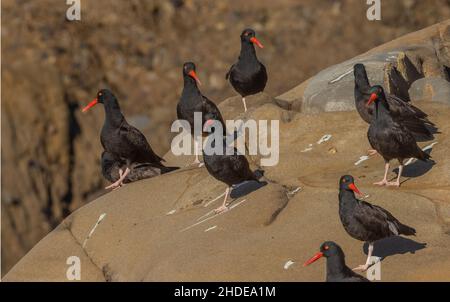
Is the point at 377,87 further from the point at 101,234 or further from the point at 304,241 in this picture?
the point at 101,234

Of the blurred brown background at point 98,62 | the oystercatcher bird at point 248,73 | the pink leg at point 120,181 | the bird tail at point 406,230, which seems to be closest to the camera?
the bird tail at point 406,230

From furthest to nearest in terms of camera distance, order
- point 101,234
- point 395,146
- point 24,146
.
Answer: point 24,146 → point 101,234 → point 395,146

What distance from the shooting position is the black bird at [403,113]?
15.3 metres

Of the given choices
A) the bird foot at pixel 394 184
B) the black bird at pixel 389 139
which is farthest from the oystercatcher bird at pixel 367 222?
the black bird at pixel 389 139

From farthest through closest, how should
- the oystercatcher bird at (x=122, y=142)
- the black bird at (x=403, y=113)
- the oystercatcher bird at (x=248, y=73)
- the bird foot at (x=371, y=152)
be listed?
the oystercatcher bird at (x=248, y=73) → the oystercatcher bird at (x=122, y=142) → the bird foot at (x=371, y=152) → the black bird at (x=403, y=113)

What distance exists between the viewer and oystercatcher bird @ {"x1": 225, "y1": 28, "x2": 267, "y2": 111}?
1841 centimetres

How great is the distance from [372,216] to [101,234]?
445 cm

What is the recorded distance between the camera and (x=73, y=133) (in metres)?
30.6

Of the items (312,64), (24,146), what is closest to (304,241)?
(24,146)

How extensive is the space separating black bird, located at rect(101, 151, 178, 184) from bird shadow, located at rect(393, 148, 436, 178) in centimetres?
384

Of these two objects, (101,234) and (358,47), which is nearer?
(101,234)

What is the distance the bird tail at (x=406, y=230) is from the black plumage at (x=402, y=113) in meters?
2.84

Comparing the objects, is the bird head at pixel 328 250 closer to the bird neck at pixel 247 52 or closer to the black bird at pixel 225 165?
the black bird at pixel 225 165

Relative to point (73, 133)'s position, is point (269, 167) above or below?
above
